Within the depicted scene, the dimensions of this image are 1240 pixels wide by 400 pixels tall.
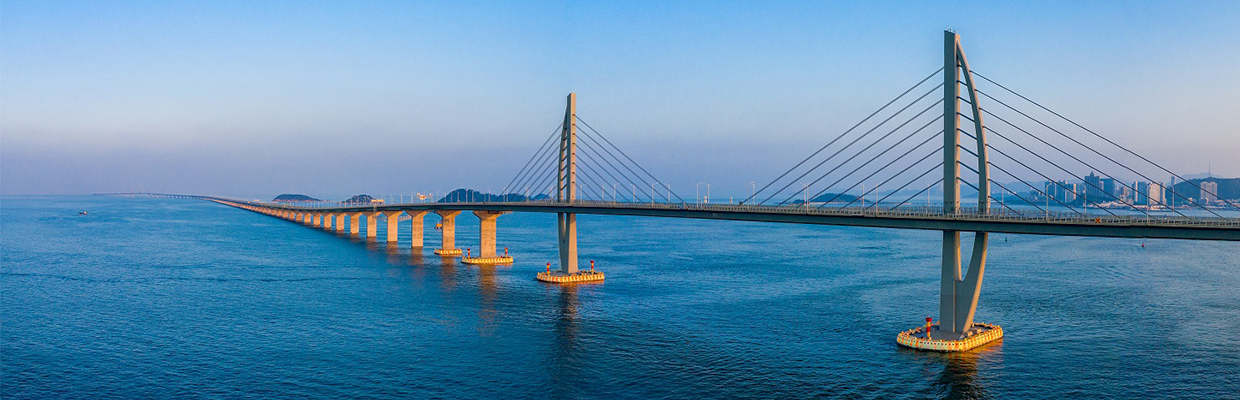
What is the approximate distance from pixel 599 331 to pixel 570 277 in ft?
97.6

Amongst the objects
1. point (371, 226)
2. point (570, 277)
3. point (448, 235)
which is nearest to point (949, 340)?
point (570, 277)

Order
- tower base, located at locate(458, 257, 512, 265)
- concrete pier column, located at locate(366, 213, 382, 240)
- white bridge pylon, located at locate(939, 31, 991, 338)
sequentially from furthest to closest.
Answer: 1. concrete pier column, located at locate(366, 213, 382, 240)
2. tower base, located at locate(458, 257, 512, 265)
3. white bridge pylon, located at locate(939, 31, 991, 338)

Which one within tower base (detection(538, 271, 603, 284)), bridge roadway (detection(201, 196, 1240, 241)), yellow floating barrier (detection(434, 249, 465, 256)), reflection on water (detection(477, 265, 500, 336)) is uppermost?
bridge roadway (detection(201, 196, 1240, 241))

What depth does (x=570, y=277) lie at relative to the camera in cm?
8712

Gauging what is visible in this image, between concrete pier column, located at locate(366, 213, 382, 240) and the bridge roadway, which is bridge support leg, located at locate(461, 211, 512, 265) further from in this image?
concrete pier column, located at locate(366, 213, 382, 240)

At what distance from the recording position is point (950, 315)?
5203 cm

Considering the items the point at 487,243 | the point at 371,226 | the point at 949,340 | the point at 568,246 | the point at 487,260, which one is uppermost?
the point at 371,226

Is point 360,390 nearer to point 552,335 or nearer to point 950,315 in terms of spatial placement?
point 552,335

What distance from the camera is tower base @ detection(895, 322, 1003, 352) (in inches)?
1988

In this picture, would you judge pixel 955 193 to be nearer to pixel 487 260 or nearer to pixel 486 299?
pixel 486 299

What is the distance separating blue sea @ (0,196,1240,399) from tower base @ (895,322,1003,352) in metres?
1.23

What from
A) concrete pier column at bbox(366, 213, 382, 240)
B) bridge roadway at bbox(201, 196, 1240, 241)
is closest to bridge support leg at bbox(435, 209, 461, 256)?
concrete pier column at bbox(366, 213, 382, 240)

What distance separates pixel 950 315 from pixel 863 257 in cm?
7238

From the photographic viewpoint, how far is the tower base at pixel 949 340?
50.5 meters
